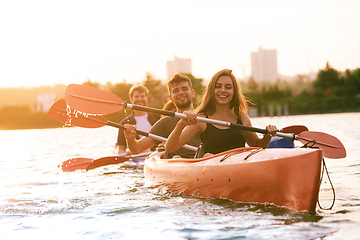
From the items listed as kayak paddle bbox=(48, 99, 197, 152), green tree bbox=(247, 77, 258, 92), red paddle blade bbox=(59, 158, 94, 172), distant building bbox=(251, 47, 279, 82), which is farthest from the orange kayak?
distant building bbox=(251, 47, 279, 82)

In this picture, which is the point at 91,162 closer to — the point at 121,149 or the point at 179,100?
the point at 121,149

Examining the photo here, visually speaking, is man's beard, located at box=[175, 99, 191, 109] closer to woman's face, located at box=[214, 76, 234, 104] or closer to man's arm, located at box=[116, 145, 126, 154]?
woman's face, located at box=[214, 76, 234, 104]

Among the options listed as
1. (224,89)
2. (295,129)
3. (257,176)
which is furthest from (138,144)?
(257,176)

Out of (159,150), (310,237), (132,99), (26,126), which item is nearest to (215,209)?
(310,237)

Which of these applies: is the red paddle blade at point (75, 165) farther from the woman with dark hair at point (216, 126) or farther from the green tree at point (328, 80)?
the green tree at point (328, 80)

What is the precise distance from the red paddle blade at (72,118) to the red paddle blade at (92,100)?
100 centimetres

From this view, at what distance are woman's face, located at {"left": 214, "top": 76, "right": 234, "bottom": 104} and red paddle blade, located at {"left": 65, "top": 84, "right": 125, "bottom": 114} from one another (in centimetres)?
133

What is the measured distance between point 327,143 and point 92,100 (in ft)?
9.30

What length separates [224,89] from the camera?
4.16 metres

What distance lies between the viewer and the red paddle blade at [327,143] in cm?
452

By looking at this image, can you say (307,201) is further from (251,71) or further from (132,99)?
(251,71)

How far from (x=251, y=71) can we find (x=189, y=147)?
117098mm

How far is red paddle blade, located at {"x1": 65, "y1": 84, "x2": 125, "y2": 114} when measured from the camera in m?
4.97

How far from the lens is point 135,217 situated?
12.0 feet
